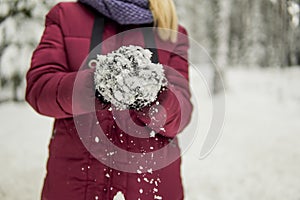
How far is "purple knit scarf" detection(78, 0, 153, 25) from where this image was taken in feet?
A: 5.74

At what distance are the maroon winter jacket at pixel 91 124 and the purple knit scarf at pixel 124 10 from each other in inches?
2.9

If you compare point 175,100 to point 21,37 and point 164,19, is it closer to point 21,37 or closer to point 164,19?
point 164,19

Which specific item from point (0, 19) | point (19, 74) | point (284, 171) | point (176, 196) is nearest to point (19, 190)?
point (0, 19)

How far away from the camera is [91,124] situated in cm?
168

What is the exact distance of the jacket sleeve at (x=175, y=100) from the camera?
1.50 m

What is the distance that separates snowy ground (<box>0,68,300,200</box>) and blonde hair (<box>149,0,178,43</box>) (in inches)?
21.2

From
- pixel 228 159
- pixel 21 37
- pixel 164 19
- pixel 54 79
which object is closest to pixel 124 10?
pixel 164 19

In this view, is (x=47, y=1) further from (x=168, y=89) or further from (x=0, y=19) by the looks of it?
(x=168, y=89)

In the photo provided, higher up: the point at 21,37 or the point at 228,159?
the point at 21,37

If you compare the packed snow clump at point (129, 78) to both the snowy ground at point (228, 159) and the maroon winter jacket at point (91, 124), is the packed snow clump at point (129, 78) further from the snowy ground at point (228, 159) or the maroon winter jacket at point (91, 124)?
the snowy ground at point (228, 159)

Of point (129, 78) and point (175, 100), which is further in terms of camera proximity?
point (175, 100)

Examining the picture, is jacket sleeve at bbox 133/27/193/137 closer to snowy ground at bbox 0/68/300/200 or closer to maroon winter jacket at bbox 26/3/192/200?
maroon winter jacket at bbox 26/3/192/200

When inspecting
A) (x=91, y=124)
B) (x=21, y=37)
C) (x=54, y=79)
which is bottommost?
(x=91, y=124)

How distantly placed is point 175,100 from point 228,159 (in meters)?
5.17
